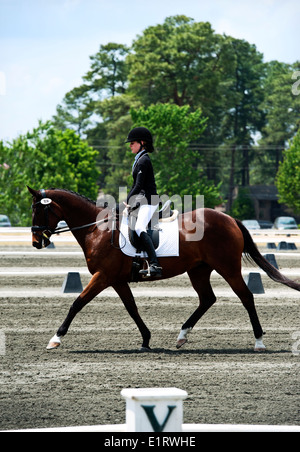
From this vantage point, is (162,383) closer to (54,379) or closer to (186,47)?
(54,379)

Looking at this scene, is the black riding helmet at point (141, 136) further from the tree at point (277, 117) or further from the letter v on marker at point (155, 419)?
the tree at point (277, 117)

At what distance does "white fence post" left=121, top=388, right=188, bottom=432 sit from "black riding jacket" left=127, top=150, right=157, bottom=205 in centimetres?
541

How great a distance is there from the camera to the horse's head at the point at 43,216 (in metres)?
9.66

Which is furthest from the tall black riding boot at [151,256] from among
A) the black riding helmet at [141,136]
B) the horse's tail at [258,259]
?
the horse's tail at [258,259]

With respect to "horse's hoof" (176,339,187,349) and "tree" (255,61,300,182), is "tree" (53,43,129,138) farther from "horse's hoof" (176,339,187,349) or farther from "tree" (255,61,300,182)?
"horse's hoof" (176,339,187,349)

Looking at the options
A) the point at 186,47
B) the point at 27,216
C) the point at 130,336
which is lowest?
the point at 27,216

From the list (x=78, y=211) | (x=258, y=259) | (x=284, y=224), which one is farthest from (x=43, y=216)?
(x=284, y=224)

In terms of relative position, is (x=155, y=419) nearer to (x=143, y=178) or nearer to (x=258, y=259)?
(x=143, y=178)

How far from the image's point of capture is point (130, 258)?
30.5 feet

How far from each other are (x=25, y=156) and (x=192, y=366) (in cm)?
4424

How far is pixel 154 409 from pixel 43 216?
20.2 feet

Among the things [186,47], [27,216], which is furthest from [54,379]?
[186,47]

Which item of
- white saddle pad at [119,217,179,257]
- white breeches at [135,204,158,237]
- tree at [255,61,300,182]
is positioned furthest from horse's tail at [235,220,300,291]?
tree at [255,61,300,182]

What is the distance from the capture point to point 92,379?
7355 mm
